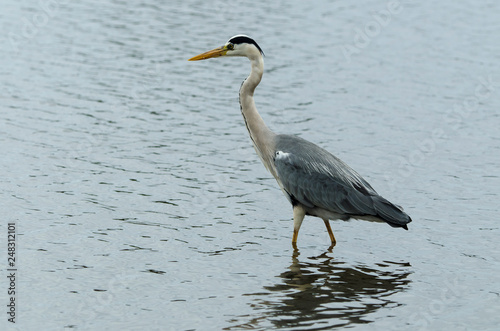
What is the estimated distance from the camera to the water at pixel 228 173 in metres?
8.51

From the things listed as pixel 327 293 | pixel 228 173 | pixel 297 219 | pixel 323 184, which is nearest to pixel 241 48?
pixel 323 184

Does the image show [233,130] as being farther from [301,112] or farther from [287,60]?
[287,60]

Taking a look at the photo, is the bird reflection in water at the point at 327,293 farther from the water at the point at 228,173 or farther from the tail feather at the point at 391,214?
the tail feather at the point at 391,214

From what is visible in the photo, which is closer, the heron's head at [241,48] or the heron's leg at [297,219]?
the heron's leg at [297,219]

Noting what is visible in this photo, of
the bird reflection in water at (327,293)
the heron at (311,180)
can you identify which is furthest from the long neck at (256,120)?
the bird reflection in water at (327,293)

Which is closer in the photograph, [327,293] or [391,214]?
[327,293]

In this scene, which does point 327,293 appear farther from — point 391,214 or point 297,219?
point 297,219

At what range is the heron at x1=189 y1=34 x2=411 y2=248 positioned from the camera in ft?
32.8

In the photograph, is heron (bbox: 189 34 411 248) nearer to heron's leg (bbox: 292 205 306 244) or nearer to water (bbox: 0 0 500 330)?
heron's leg (bbox: 292 205 306 244)

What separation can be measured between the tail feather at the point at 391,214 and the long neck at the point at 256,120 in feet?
5.27

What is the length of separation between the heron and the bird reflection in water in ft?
1.85

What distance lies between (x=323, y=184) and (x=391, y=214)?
3.11 ft

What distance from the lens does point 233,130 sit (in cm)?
1554

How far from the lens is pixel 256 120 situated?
10773mm
